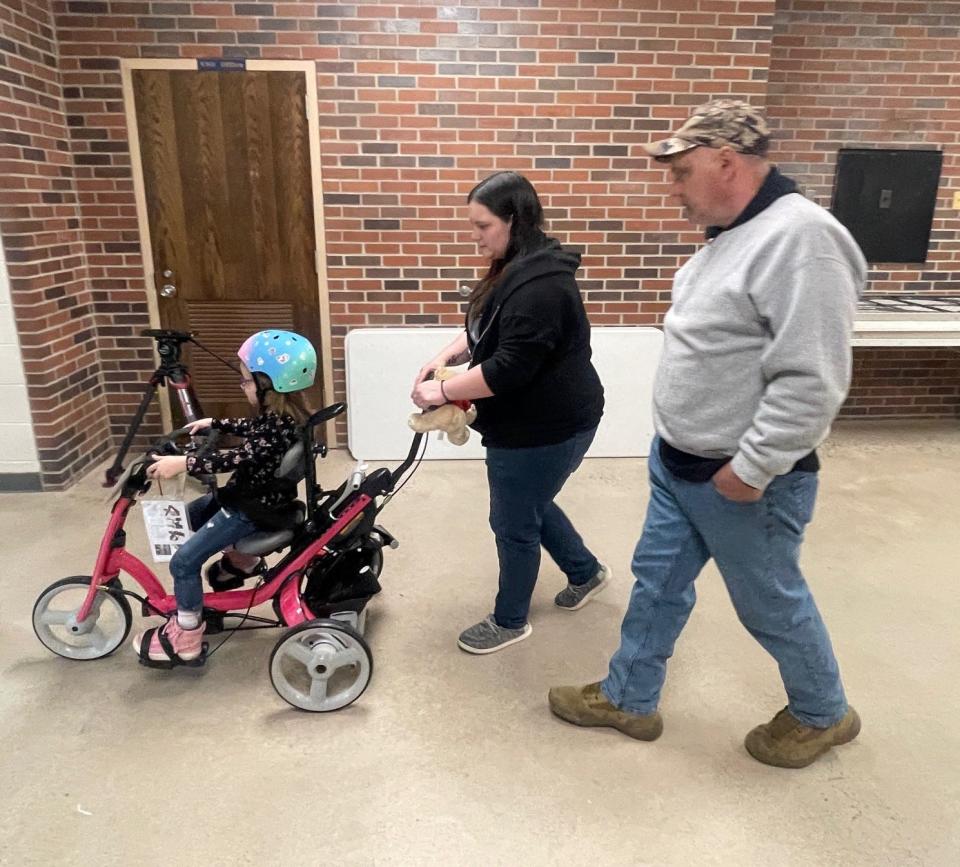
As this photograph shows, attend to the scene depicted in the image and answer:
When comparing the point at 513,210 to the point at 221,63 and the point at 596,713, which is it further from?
the point at 221,63

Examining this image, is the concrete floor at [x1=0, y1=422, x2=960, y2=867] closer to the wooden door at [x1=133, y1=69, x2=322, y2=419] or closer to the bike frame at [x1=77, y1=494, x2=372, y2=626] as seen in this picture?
the bike frame at [x1=77, y1=494, x2=372, y2=626]

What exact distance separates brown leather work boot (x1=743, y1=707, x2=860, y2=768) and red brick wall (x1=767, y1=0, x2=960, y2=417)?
144 inches

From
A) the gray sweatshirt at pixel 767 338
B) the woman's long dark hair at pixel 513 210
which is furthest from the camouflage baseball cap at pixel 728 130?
the woman's long dark hair at pixel 513 210

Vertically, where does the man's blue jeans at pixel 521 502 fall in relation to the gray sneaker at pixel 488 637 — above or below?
above

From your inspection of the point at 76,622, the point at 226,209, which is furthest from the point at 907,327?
the point at 76,622

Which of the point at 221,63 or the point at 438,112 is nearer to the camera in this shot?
the point at 221,63

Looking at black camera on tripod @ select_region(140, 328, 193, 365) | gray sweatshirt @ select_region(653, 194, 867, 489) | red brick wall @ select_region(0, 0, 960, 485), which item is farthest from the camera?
red brick wall @ select_region(0, 0, 960, 485)

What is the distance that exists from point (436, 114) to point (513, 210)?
7.51 feet

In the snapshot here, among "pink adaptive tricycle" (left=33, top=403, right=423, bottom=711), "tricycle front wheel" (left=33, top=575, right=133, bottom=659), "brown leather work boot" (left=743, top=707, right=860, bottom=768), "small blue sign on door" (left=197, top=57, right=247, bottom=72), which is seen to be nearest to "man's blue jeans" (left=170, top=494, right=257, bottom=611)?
"pink adaptive tricycle" (left=33, top=403, right=423, bottom=711)

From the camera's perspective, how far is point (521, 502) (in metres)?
2.21

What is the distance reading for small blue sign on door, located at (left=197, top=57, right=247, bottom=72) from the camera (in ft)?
12.6

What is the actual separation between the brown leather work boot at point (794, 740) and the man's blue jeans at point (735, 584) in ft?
0.09

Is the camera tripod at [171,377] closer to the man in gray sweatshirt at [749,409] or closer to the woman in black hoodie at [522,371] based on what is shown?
the woman in black hoodie at [522,371]

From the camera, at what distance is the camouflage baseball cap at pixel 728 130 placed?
150 cm
